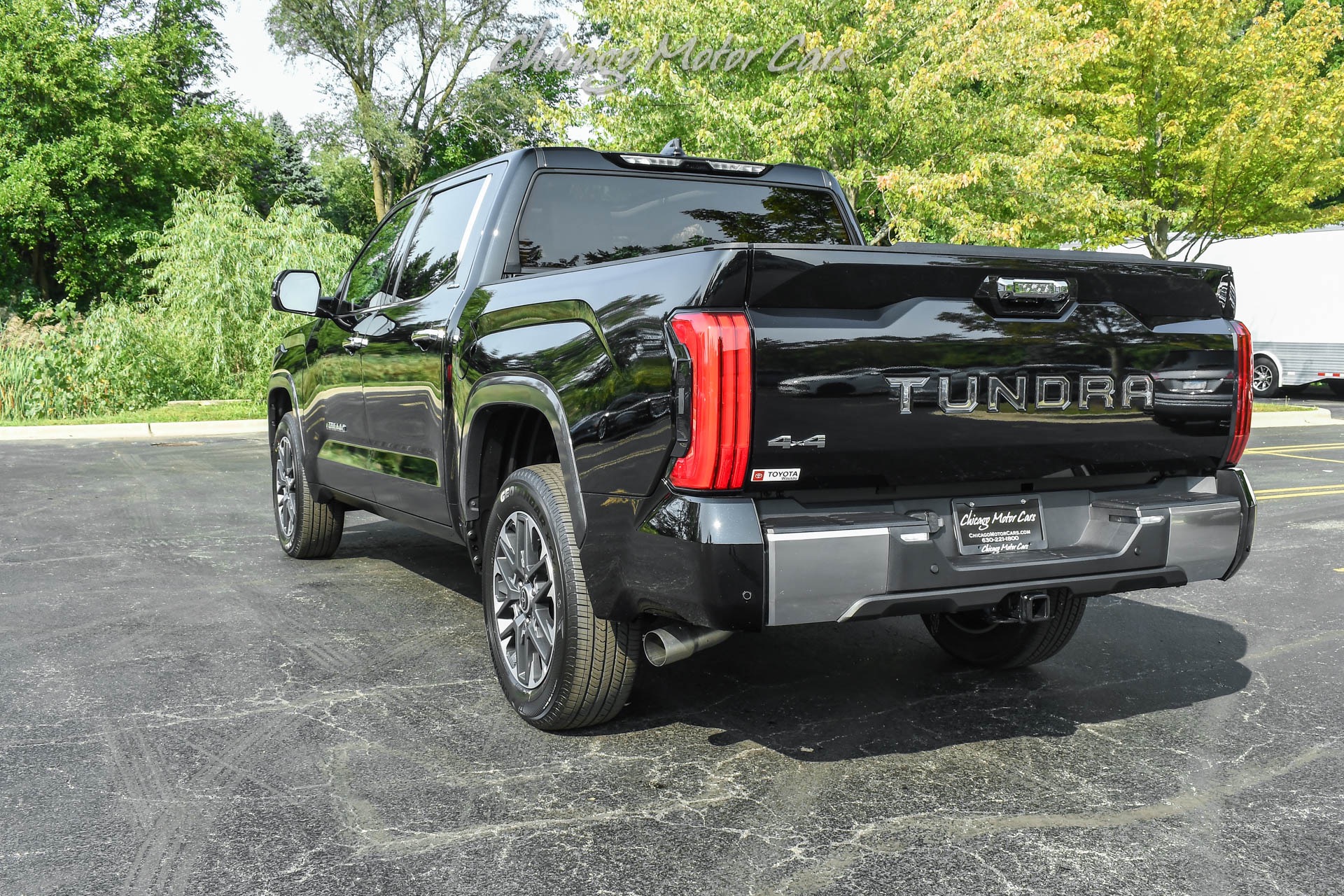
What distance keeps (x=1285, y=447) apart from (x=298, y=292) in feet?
43.9

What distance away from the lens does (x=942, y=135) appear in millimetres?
16391

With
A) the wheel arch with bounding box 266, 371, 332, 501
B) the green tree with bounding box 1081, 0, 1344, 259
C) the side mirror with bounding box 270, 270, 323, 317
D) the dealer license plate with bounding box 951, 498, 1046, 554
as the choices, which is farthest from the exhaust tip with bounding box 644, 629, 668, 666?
the green tree with bounding box 1081, 0, 1344, 259

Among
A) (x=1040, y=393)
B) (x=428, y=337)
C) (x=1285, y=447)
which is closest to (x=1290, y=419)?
(x=1285, y=447)

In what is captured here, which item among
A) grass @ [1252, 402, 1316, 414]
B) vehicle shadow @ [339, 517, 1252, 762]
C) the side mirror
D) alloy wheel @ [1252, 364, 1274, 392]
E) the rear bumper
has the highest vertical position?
the side mirror

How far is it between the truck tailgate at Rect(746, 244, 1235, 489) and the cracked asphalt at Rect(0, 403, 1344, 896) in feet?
3.24

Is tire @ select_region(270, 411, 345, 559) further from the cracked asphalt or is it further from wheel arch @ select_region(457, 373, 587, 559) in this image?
wheel arch @ select_region(457, 373, 587, 559)

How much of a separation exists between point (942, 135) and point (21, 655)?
14173mm

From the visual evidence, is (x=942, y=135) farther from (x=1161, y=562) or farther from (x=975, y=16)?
(x=1161, y=562)

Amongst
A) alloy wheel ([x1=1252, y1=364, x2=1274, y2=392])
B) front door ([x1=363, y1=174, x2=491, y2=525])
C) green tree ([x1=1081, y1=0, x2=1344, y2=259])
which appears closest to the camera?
front door ([x1=363, y1=174, x2=491, y2=525])

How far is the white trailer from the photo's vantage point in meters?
23.9

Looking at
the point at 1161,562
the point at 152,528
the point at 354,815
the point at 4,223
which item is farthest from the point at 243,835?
the point at 4,223

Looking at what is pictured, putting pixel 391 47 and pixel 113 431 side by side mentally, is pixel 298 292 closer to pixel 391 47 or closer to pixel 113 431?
pixel 113 431

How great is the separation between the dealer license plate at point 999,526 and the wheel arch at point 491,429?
3.87 feet

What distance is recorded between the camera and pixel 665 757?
387cm
